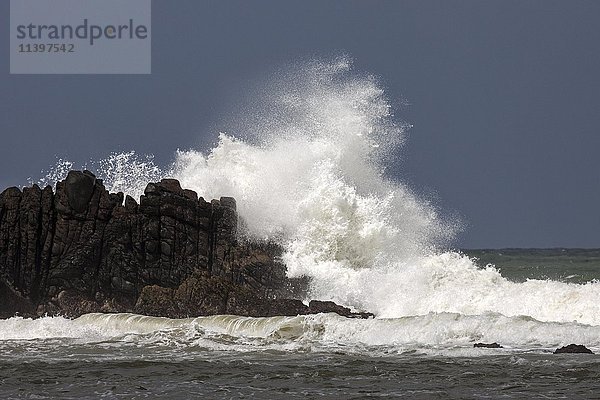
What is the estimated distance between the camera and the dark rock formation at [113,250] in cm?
2384

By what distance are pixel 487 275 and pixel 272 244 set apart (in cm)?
526

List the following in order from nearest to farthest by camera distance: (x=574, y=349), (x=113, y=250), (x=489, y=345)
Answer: (x=574, y=349) → (x=489, y=345) → (x=113, y=250)

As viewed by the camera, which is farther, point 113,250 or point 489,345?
point 113,250

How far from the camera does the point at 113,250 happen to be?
24.2 meters

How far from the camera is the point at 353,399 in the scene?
1215 cm

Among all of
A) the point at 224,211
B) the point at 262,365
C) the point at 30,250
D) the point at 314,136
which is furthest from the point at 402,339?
the point at 314,136

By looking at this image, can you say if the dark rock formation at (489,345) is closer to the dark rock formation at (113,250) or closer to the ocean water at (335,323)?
the ocean water at (335,323)

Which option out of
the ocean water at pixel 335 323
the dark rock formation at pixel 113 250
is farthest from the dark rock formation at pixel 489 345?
the dark rock formation at pixel 113 250

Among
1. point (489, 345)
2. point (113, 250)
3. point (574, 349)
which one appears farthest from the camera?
point (113, 250)

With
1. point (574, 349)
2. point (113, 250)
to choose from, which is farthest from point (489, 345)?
point (113, 250)

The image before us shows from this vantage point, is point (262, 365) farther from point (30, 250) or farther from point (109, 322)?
point (30, 250)

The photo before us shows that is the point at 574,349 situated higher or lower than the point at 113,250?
lower

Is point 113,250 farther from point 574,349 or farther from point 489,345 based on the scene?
point 574,349

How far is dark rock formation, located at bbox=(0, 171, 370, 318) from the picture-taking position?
23844 millimetres
